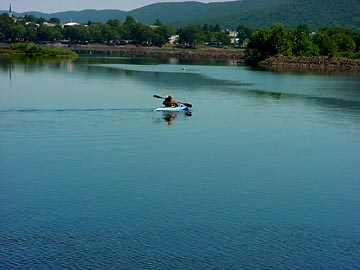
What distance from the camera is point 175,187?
1552 centimetres

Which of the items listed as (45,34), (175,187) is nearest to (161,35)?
(45,34)

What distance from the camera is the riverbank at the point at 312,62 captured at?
245 ft

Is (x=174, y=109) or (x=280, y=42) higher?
(x=280, y=42)

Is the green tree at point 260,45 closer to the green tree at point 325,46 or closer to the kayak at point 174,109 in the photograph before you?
the green tree at point 325,46

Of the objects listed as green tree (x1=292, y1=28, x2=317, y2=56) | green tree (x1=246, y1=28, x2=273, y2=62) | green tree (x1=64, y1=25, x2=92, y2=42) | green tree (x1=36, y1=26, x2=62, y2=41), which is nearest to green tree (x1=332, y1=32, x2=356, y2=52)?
green tree (x1=292, y1=28, x2=317, y2=56)

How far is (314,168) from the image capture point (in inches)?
705

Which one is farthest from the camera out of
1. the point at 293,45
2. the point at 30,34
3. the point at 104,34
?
the point at 104,34

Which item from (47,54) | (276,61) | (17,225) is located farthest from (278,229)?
(47,54)

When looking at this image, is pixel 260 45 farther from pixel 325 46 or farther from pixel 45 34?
pixel 45 34

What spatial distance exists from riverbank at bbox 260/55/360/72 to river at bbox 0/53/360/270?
46.7m

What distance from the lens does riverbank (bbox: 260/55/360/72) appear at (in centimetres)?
7481

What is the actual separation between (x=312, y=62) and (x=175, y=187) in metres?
65.2

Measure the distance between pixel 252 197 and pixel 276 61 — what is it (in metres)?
65.3

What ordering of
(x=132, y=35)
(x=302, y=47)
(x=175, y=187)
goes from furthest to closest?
(x=132, y=35), (x=302, y=47), (x=175, y=187)
